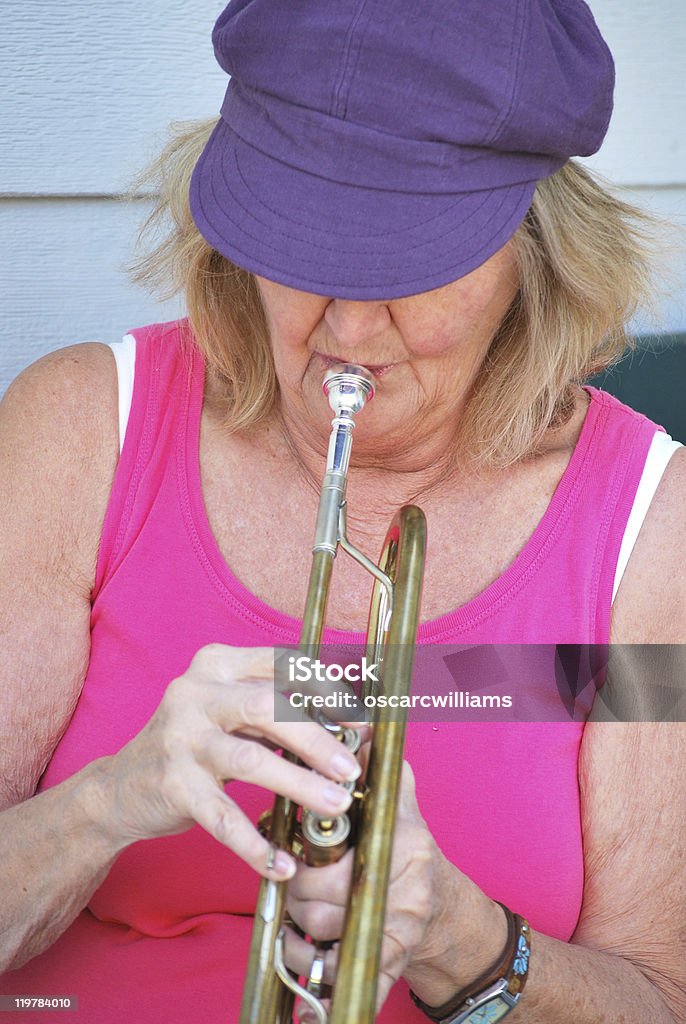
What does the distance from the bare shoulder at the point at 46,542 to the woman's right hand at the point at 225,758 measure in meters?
0.34

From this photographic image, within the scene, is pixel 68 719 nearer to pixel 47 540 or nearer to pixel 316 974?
pixel 47 540

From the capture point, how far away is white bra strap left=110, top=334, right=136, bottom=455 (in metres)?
1.45

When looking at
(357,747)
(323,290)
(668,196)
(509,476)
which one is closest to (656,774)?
(509,476)

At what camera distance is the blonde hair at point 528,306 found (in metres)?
1.31

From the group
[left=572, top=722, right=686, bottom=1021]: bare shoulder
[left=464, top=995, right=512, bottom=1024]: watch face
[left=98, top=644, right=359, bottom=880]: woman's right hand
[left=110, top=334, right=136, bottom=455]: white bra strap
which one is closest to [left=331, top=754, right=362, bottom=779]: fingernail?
[left=98, top=644, right=359, bottom=880]: woman's right hand

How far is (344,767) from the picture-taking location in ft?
2.96

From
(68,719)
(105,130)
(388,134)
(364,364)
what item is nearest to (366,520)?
(364,364)

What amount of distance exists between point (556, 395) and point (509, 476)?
0.39 ft

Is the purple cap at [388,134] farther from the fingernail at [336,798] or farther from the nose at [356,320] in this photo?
the fingernail at [336,798]

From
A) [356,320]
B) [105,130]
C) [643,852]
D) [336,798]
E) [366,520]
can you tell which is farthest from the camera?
[105,130]

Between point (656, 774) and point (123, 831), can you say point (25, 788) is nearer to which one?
point (123, 831)

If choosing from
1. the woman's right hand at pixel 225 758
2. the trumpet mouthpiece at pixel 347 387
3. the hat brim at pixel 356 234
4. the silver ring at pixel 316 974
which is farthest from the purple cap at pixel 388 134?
the silver ring at pixel 316 974

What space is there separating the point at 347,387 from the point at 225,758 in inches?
16.1

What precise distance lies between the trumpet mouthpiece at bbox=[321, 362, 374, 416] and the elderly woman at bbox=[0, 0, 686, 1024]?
0.03 metres
